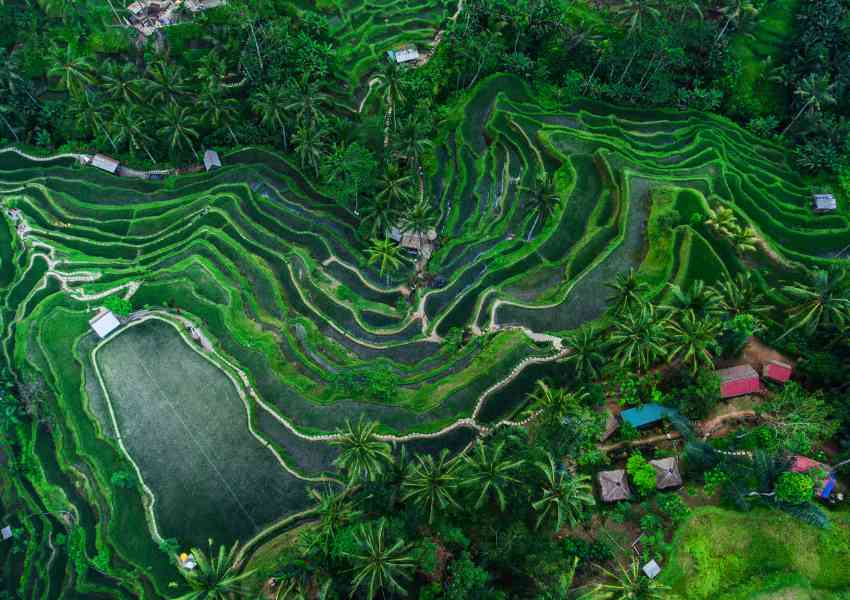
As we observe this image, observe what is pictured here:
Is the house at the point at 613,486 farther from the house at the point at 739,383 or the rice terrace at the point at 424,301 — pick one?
the house at the point at 739,383

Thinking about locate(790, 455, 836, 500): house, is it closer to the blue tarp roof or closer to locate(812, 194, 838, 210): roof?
the blue tarp roof

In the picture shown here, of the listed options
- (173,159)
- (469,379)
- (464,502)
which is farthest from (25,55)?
(464,502)

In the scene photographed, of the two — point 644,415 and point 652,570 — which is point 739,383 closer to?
point 644,415

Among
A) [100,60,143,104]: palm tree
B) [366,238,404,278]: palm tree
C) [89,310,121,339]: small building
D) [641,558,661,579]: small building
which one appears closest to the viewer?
[641,558,661,579]: small building

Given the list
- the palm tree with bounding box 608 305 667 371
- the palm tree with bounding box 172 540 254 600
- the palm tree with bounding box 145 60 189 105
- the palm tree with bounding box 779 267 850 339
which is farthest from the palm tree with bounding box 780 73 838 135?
the palm tree with bounding box 172 540 254 600

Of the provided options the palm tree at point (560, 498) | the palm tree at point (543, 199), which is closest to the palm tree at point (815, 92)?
the palm tree at point (543, 199)

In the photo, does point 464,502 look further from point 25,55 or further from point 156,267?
point 25,55

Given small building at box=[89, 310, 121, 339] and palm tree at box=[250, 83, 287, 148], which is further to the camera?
palm tree at box=[250, 83, 287, 148]
